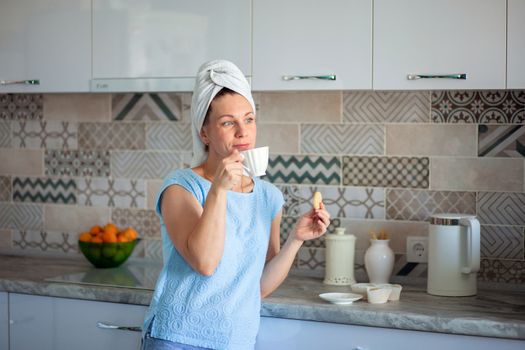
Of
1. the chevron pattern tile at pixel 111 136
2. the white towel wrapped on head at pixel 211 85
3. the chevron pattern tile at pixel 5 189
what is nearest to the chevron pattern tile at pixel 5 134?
the chevron pattern tile at pixel 5 189

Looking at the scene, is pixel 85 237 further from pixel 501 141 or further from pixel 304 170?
pixel 501 141

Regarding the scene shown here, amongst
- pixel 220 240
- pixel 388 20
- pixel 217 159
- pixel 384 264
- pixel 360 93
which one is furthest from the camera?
pixel 360 93

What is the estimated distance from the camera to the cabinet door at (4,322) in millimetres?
3117

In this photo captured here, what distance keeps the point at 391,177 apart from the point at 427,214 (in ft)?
0.65

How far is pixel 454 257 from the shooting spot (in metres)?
2.85

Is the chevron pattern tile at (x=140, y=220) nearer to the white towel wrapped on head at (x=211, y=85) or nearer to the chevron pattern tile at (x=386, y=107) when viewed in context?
the chevron pattern tile at (x=386, y=107)

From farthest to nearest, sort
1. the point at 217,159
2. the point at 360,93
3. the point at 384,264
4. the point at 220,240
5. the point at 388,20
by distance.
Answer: the point at 360,93 → the point at 384,264 → the point at 388,20 → the point at 217,159 → the point at 220,240

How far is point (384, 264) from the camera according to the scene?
3055 millimetres

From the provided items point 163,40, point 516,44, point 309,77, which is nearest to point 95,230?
point 163,40

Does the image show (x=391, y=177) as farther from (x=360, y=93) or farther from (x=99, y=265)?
(x=99, y=265)

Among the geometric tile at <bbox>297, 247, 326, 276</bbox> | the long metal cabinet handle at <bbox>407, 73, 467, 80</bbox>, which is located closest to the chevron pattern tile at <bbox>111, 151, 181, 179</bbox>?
the geometric tile at <bbox>297, 247, 326, 276</bbox>

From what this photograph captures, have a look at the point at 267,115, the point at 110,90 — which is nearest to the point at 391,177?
the point at 267,115

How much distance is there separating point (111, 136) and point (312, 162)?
93 centimetres

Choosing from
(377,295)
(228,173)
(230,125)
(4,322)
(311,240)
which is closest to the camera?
(228,173)
